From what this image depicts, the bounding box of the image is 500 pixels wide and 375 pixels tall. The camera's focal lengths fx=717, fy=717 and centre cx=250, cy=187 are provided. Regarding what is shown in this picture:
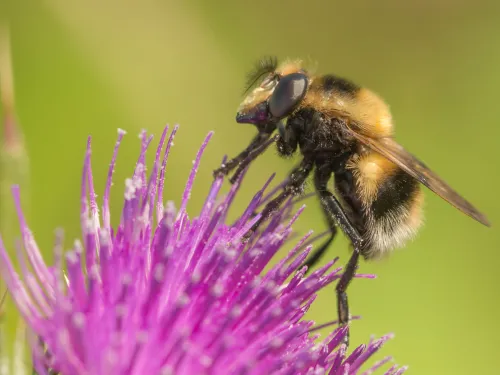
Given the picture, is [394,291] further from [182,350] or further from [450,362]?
[182,350]

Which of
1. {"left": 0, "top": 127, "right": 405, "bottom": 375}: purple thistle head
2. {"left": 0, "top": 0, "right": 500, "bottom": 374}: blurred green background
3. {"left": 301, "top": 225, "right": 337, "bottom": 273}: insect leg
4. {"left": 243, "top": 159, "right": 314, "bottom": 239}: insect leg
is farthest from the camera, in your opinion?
{"left": 0, "top": 0, "right": 500, "bottom": 374}: blurred green background

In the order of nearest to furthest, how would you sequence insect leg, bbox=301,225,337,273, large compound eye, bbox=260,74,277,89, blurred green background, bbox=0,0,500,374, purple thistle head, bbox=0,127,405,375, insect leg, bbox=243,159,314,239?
purple thistle head, bbox=0,127,405,375 < insect leg, bbox=243,159,314,239 < large compound eye, bbox=260,74,277,89 < insect leg, bbox=301,225,337,273 < blurred green background, bbox=0,0,500,374

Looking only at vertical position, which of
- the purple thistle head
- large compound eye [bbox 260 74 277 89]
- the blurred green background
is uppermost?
the blurred green background

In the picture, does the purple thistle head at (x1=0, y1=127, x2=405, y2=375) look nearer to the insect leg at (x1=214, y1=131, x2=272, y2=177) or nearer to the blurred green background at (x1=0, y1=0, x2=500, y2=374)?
the insect leg at (x1=214, y1=131, x2=272, y2=177)

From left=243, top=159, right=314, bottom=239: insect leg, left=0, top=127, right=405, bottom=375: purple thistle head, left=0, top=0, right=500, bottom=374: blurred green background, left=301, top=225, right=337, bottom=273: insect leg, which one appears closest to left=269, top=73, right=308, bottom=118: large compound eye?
left=243, top=159, right=314, bottom=239: insect leg

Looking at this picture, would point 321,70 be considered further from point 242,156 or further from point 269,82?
point 242,156

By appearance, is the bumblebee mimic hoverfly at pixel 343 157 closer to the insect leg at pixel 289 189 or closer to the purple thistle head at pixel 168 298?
the insect leg at pixel 289 189

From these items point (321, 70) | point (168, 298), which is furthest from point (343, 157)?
point (321, 70)
